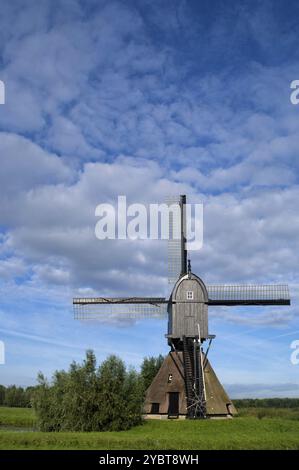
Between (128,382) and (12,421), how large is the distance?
21.2 meters

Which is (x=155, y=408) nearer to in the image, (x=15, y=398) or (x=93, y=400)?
(x=93, y=400)

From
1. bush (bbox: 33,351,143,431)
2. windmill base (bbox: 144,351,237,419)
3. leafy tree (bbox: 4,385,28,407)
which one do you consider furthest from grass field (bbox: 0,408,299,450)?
leafy tree (bbox: 4,385,28,407)

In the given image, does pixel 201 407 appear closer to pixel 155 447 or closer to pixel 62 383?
pixel 62 383

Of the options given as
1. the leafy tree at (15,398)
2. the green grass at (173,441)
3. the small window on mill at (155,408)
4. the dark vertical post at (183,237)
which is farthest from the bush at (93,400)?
the leafy tree at (15,398)

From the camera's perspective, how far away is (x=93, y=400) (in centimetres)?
3478

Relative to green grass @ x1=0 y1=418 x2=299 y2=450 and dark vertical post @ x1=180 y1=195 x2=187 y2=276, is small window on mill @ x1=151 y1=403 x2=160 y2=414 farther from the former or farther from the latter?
dark vertical post @ x1=180 y1=195 x2=187 y2=276

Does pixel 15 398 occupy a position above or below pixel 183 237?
below

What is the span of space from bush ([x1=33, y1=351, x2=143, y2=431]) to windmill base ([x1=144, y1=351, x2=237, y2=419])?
222 centimetres

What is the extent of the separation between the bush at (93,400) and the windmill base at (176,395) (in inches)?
87.5

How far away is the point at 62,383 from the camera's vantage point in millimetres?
39188

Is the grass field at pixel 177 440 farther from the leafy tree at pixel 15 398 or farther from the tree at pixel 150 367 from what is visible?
the leafy tree at pixel 15 398

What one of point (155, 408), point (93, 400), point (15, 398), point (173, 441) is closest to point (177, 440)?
point (173, 441)

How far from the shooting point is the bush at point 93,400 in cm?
3462

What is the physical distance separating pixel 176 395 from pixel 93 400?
24.6 ft
